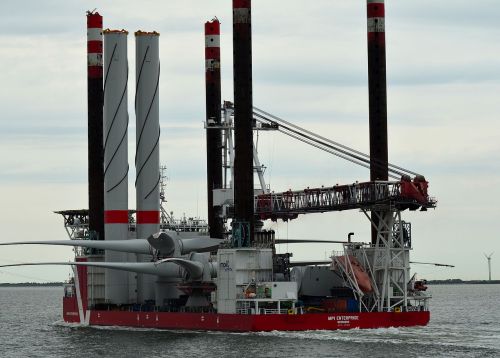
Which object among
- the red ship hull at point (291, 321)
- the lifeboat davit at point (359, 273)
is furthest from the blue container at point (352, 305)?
the red ship hull at point (291, 321)

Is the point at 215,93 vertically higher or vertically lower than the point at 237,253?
higher

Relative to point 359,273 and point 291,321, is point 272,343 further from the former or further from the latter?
point 359,273

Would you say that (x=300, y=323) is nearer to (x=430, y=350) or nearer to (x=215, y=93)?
(x=430, y=350)

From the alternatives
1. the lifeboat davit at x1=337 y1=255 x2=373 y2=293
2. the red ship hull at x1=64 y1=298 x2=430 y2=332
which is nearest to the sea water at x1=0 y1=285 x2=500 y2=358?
the red ship hull at x1=64 y1=298 x2=430 y2=332

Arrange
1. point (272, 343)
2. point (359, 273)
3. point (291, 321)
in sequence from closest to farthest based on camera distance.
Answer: point (272, 343)
point (291, 321)
point (359, 273)

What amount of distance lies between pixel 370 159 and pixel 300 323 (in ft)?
65.5

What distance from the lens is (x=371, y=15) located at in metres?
119

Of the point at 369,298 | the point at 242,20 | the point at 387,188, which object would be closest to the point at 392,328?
the point at 369,298

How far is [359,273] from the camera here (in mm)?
106062

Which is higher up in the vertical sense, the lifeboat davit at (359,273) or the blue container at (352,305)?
the lifeboat davit at (359,273)

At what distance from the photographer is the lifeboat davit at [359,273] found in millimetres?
105438

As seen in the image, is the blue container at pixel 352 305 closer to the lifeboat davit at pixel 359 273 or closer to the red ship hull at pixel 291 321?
the lifeboat davit at pixel 359 273

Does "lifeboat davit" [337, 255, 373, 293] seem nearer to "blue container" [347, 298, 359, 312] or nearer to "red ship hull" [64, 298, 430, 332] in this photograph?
"blue container" [347, 298, 359, 312]

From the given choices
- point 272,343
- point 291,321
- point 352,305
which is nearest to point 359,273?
point 352,305
